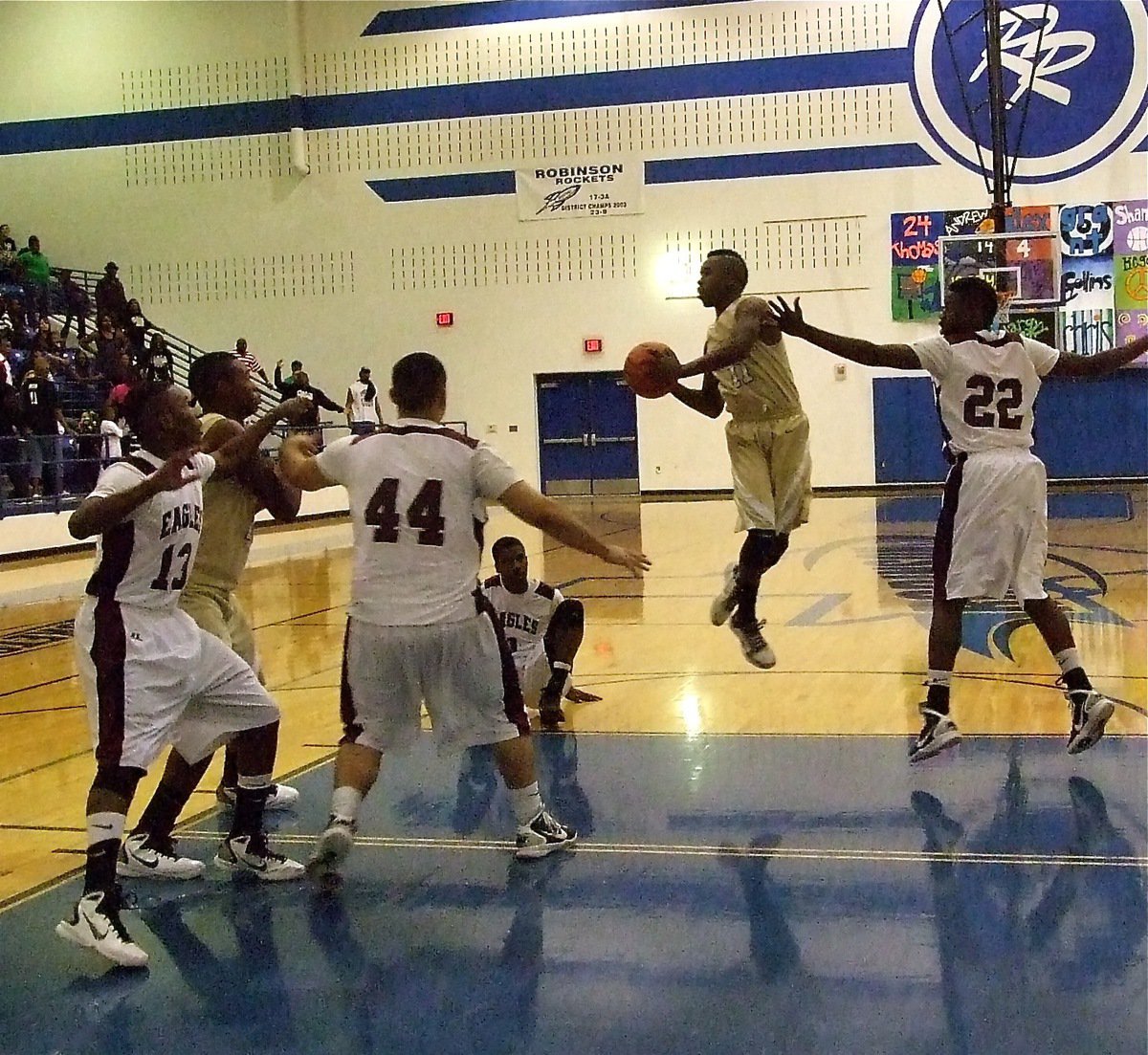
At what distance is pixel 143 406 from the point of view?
3.94 metres

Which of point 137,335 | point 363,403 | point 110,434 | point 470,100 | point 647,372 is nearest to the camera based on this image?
point 647,372

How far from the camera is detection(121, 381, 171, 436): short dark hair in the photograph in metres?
3.91

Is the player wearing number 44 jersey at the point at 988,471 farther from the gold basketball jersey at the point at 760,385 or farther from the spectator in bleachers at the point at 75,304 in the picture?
the spectator in bleachers at the point at 75,304

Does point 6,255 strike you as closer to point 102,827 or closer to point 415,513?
point 415,513

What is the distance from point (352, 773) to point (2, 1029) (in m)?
1.29

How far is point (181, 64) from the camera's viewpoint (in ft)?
76.8

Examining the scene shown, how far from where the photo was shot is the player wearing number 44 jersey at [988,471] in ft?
16.9

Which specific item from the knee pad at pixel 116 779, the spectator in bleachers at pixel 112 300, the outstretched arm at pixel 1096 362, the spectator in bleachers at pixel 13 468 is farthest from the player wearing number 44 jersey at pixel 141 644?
the spectator in bleachers at pixel 112 300

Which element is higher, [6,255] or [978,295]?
[6,255]

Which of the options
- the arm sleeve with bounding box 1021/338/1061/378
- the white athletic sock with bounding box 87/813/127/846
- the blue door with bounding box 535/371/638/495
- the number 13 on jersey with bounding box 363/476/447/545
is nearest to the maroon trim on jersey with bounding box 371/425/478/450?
the number 13 on jersey with bounding box 363/476/447/545

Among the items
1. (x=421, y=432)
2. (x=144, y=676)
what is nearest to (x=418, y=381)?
(x=421, y=432)

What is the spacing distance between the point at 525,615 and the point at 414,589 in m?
2.33

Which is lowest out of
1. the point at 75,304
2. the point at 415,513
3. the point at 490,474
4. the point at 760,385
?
the point at 415,513

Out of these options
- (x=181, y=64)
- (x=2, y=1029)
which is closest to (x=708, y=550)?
(x=2, y=1029)
